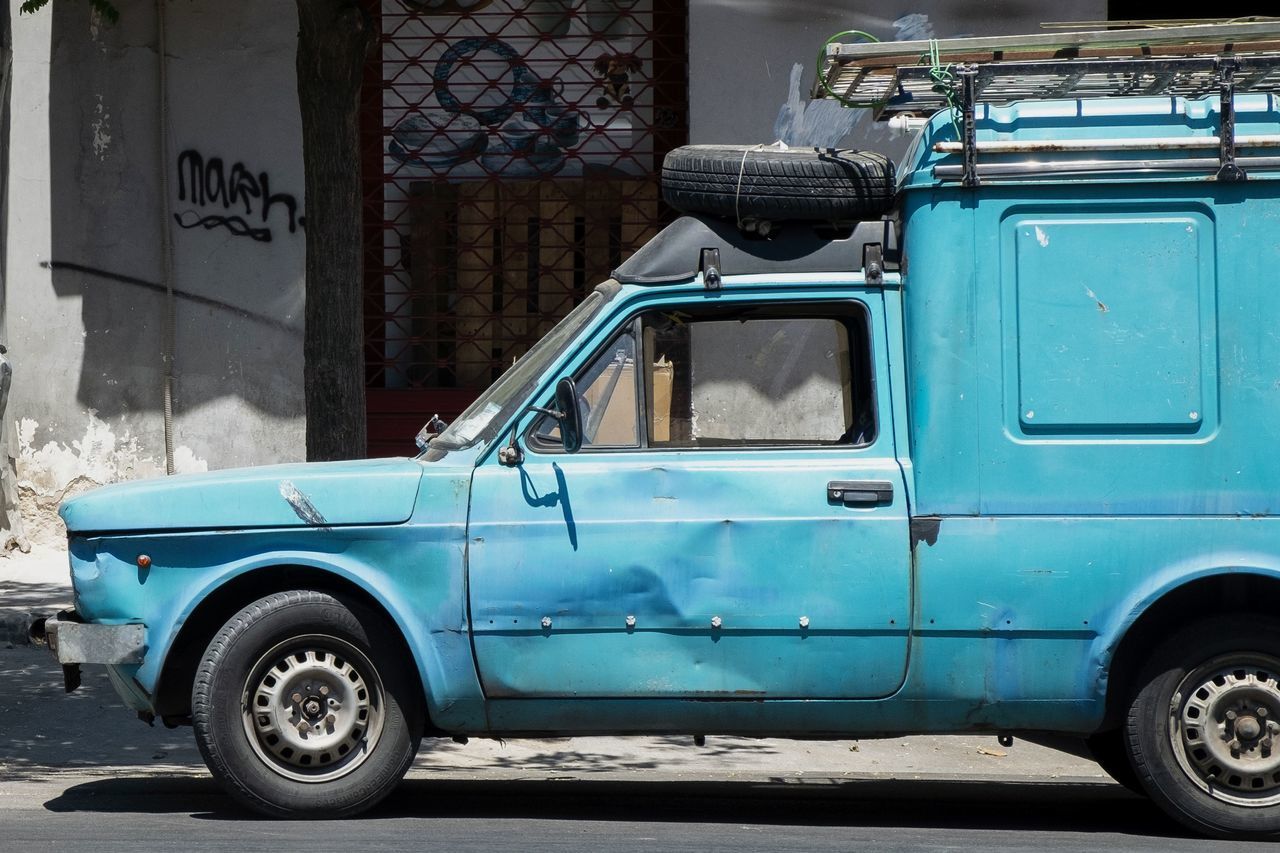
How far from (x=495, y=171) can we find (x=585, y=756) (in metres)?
5.43

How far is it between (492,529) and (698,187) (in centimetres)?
131

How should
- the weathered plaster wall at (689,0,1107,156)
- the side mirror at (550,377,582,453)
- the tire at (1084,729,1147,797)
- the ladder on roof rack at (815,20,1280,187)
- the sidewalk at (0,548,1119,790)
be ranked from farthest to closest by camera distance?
the weathered plaster wall at (689,0,1107,156) → the sidewalk at (0,548,1119,790) → the tire at (1084,729,1147,797) → the side mirror at (550,377,582,453) → the ladder on roof rack at (815,20,1280,187)

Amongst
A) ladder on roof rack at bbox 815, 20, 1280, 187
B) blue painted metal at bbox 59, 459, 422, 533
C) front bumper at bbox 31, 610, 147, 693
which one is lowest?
front bumper at bbox 31, 610, 147, 693

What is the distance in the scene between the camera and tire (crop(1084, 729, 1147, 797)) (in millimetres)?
5676

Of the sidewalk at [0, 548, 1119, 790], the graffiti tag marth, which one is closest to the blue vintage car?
the sidewalk at [0, 548, 1119, 790]

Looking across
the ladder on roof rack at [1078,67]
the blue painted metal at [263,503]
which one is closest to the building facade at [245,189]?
the ladder on roof rack at [1078,67]

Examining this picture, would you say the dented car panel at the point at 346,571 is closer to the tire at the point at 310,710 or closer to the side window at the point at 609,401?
the tire at the point at 310,710

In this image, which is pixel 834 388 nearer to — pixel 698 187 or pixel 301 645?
pixel 698 187

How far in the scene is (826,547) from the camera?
507 cm

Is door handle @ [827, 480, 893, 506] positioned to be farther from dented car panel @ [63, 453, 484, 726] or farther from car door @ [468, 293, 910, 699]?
dented car panel @ [63, 453, 484, 726]

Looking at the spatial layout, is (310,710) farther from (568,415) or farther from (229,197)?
(229,197)

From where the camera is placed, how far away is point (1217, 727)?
16.7ft

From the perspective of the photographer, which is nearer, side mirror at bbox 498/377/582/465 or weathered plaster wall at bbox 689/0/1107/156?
side mirror at bbox 498/377/582/465

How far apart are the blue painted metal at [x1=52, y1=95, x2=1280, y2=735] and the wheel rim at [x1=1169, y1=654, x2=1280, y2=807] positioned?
0.31 metres
